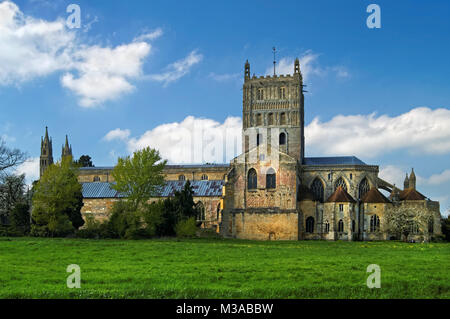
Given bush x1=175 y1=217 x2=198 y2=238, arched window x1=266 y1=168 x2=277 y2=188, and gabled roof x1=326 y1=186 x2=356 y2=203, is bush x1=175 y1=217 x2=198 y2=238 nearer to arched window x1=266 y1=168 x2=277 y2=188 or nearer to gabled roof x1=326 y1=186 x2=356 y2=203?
arched window x1=266 y1=168 x2=277 y2=188

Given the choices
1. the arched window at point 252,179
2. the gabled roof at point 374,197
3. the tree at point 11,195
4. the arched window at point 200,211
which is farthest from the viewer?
the arched window at point 200,211

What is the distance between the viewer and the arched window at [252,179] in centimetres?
6725

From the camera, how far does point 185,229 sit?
53844mm

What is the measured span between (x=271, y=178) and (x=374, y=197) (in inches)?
518

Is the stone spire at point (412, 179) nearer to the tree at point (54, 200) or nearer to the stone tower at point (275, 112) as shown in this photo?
the stone tower at point (275, 112)

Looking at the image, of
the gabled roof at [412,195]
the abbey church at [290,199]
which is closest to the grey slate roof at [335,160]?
Result: the abbey church at [290,199]

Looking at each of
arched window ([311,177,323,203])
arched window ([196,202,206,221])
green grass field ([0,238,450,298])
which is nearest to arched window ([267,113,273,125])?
arched window ([311,177,323,203])

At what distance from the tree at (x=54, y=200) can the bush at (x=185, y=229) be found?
10530 millimetres

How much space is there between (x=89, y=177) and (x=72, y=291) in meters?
68.3

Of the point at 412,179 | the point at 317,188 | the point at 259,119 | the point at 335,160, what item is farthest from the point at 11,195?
the point at 412,179

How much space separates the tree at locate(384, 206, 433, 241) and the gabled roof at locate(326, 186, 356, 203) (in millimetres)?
5531

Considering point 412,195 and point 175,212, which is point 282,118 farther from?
point 175,212
